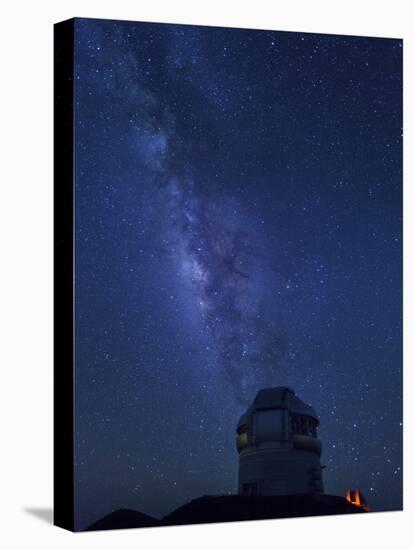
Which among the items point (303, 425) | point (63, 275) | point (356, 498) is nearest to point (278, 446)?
point (303, 425)

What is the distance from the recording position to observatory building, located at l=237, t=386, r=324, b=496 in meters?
14.2

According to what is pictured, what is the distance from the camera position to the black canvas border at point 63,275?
1352 centimetres

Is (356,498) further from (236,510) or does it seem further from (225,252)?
(225,252)

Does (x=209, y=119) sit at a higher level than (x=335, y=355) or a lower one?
higher

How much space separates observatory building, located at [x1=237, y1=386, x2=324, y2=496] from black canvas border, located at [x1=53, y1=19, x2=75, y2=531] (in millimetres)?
1440

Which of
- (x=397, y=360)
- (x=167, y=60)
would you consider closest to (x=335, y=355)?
(x=397, y=360)

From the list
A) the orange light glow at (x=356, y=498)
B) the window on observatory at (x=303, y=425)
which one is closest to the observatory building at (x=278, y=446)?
the window on observatory at (x=303, y=425)

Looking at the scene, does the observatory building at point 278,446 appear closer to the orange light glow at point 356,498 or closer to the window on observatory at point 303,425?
the window on observatory at point 303,425

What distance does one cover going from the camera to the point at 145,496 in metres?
13.8

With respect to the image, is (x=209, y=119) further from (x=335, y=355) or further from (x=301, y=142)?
(x=335, y=355)

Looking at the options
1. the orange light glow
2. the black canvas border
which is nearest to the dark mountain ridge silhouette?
the orange light glow

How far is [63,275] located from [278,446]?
7.41 ft

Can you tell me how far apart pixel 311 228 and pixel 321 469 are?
6.50 ft

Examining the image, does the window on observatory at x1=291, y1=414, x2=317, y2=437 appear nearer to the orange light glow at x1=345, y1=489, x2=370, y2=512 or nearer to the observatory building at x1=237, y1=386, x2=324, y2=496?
the observatory building at x1=237, y1=386, x2=324, y2=496
